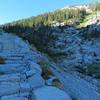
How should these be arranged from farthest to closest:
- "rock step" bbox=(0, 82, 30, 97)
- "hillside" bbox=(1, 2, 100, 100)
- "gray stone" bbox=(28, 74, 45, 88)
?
"hillside" bbox=(1, 2, 100, 100) < "gray stone" bbox=(28, 74, 45, 88) < "rock step" bbox=(0, 82, 30, 97)

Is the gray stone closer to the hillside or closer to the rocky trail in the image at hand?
the hillside

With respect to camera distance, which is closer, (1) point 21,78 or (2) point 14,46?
(1) point 21,78

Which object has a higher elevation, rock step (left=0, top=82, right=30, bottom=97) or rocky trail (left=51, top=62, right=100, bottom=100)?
rock step (left=0, top=82, right=30, bottom=97)

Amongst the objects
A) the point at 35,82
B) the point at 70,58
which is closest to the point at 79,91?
the point at 35,82

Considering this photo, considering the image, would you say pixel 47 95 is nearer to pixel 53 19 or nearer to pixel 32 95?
pixel 32 95

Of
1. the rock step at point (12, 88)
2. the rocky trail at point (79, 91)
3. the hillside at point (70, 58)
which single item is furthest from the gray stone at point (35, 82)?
the rocky trail at point (79, 91)

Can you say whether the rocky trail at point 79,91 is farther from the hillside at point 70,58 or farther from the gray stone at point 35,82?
the gray stone at point 35,82

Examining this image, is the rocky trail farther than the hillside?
No

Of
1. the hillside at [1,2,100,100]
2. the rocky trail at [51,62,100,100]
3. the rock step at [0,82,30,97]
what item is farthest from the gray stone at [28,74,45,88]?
the rocky trail at [51,62,100,100]

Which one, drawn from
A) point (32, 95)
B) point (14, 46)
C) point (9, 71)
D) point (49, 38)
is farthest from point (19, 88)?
point (49, 38)

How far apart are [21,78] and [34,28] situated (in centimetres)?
5922

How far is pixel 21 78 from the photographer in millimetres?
4574

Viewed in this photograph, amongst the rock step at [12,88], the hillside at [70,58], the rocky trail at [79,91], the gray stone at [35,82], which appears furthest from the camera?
the hillside at [70,58]

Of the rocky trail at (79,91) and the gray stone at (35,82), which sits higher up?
the gray stone at (35,82)
